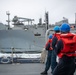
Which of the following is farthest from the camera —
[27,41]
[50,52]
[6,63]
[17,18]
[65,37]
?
[17,18]

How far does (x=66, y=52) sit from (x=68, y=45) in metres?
0.22

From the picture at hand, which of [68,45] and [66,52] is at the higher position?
[68,45]

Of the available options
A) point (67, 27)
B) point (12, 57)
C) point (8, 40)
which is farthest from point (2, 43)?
point (67, 27)

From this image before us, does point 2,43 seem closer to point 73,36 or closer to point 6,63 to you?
point 6,63

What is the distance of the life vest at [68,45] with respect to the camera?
775 centimetres

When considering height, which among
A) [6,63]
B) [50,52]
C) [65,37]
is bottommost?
[6,63]

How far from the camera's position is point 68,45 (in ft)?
25.4

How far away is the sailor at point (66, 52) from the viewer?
25.6 feet

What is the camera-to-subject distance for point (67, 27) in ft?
26.5

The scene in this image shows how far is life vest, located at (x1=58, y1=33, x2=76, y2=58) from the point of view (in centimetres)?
775

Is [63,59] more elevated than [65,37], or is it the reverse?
[65,37]

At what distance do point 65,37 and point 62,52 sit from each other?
1.32 feet

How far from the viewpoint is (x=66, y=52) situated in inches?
309

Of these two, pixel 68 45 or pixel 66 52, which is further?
pixel 66 52
